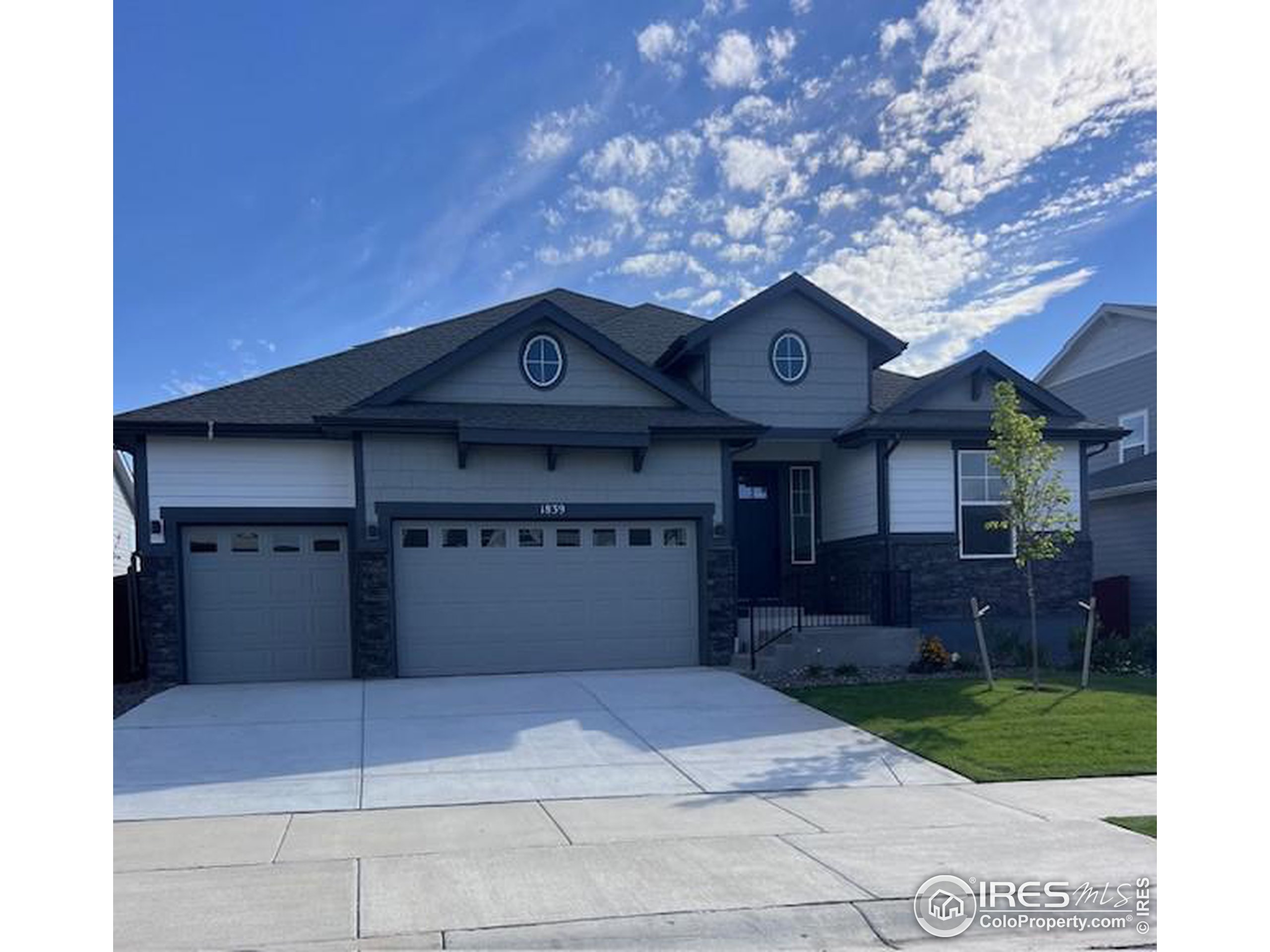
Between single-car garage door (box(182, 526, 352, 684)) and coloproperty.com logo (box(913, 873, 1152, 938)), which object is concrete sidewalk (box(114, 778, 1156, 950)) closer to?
coloproperty.com logo (box(913, 873, 1152, 938))

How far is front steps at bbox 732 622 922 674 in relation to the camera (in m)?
15.4

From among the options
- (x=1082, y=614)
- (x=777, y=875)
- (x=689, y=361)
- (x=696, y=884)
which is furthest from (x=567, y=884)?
(x=1082, y=614)

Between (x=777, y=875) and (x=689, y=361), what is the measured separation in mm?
12598

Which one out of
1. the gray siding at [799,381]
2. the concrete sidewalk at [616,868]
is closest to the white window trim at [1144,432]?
the gray siding at [799,381]

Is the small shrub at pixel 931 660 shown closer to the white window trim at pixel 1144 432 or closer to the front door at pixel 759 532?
the front door at pixel 759 532

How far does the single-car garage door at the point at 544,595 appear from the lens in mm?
15156

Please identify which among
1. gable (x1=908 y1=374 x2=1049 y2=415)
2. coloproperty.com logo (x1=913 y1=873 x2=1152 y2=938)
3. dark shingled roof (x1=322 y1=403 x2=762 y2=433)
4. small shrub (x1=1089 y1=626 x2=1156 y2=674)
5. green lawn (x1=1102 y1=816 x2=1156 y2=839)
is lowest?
small shrub (x1=1089 y1=626 x2=1156 y2=674)

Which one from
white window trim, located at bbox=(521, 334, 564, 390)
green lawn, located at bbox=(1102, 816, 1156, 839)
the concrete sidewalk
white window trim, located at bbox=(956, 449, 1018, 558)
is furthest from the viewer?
white window trim, located at bbox=(956, 449, 1018, 558)

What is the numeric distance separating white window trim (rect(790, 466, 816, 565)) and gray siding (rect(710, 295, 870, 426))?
1.67 metres

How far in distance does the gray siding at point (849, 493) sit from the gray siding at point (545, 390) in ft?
12.0

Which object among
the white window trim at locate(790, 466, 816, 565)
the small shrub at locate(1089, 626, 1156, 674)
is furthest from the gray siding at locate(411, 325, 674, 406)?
the small shrub at locate(1089, 626, 1156, 674)

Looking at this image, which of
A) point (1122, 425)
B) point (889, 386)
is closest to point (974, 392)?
point (889, 386)

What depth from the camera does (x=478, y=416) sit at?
1543 centimetres

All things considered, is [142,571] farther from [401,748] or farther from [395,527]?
[401,748]
